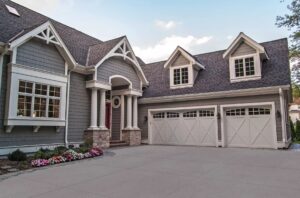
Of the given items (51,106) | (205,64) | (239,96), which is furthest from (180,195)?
(205,64)

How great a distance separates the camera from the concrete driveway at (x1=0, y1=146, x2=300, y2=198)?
4.33m

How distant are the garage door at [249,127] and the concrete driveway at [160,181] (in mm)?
4552

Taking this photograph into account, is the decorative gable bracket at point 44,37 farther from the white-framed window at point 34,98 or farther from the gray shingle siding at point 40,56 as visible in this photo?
the white-framed window at point 34,98

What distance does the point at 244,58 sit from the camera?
43.5 ft

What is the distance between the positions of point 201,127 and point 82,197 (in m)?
10.3

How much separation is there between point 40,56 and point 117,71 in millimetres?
4609

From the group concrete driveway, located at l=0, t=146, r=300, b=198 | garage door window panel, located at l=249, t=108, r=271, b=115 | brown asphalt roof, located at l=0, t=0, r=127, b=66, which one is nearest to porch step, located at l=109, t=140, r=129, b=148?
brown asphalt roof, located at l=0, t=0, r=127, b=66

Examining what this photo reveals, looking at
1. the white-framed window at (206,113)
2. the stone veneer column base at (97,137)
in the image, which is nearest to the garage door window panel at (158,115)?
the white-framed window at (206,113)

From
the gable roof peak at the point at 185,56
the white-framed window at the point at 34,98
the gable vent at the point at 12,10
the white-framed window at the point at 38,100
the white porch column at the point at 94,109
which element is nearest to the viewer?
the white-framed window at the point at 34,98

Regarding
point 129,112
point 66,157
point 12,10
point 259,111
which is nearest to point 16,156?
point 66,157

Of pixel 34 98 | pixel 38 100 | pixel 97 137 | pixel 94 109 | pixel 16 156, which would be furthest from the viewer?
pixel 94 109

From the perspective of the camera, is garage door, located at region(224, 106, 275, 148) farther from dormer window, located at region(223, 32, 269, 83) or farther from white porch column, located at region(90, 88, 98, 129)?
white porch column, located at region(90, 88, 98, 129)

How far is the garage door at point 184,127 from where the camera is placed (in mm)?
13328

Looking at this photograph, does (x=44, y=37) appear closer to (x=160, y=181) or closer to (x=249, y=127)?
(x=160, y=181)
